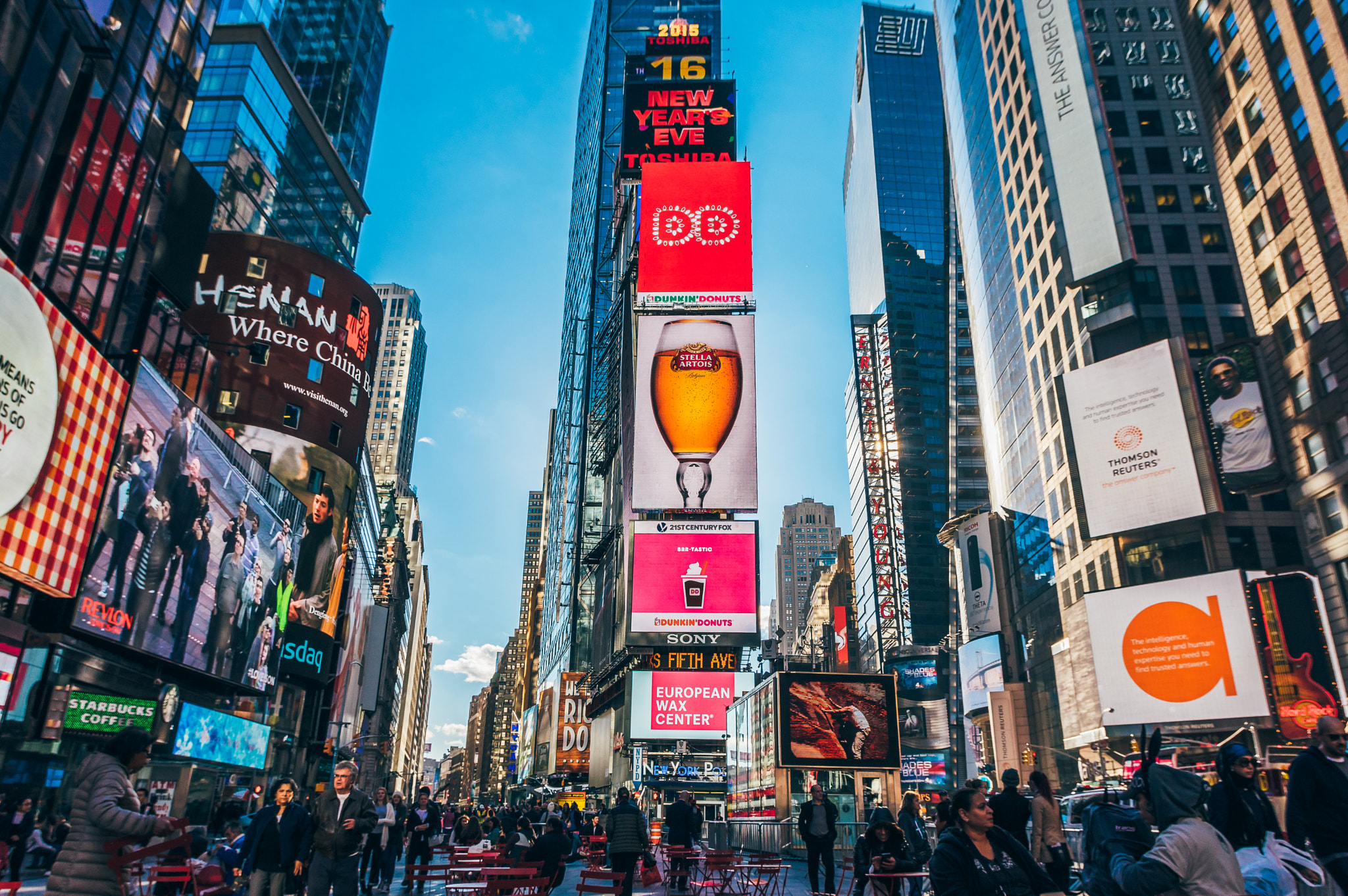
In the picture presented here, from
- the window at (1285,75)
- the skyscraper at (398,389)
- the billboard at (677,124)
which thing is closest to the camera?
the window at (1285,75)

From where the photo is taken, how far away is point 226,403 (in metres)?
44.6

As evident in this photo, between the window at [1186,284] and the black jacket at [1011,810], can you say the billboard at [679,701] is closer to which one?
the window at [1186,284]

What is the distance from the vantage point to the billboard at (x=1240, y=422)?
160 feet

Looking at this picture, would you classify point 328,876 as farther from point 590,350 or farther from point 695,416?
point 590,350

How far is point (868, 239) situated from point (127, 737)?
160 m

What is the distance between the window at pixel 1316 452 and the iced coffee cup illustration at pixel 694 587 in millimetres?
33988

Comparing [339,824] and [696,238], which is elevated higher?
[696,238]

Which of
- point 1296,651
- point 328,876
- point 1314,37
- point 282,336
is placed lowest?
point 328,876

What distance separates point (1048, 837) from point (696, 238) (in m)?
53.9

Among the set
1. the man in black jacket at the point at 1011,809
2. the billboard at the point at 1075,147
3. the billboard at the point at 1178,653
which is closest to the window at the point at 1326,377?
the billboard at the point at 1178,653

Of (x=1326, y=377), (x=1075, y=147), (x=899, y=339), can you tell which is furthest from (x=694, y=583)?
(x=899, y=339)

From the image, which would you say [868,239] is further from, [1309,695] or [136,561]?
[136,561]

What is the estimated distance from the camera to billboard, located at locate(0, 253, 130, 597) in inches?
661

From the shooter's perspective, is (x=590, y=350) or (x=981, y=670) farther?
(x=590, y=350)
